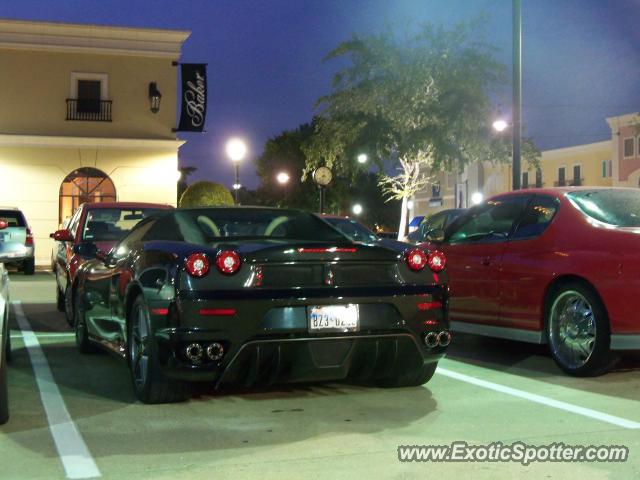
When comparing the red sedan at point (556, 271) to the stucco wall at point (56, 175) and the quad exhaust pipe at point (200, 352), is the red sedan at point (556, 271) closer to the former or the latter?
the quad exhaust pipe at point (200, 352)

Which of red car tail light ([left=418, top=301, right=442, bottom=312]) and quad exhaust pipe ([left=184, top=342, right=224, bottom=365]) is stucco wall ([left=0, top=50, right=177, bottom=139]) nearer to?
red car tail light ([left=418, top=301, right=442, bottom=312])

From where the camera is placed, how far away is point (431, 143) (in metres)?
31.3

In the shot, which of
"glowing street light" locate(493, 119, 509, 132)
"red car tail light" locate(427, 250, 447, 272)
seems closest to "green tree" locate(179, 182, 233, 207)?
"glowing street light" locate(493, 119, 509, 132)

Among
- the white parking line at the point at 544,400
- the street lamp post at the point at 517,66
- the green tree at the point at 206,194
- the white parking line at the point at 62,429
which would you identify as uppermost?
the street lamp post at the point at 517,66

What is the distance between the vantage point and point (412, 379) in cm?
671

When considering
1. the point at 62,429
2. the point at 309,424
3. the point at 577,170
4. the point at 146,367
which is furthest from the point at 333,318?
the point at 577,170

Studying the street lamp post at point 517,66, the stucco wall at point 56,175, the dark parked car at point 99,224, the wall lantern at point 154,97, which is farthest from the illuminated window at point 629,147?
Answer: the dark parked car at point 99,224

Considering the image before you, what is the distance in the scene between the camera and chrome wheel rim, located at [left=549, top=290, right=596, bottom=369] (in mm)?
7156

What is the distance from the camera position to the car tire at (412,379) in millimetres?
6637

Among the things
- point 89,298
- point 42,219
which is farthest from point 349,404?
point 42,219

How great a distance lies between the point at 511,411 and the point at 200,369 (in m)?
2.09
